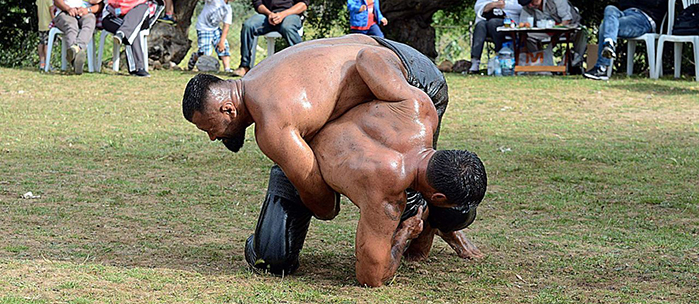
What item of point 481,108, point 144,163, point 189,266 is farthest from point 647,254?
point 481,108

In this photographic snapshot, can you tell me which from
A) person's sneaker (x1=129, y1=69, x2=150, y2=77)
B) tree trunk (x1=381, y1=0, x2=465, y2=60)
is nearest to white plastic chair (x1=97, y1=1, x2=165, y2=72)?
person's sneaker (x1=129, y1=69, x2=150, y2=77)

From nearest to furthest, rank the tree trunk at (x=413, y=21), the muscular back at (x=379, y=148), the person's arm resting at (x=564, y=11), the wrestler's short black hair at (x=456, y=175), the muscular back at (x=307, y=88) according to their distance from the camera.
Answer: the wrestler's short black hair at (x=456, y=175) → the muscular back at (x=379, y=148) → the muscular back at (x=307, y=88) → the person's arm resting at (x=564, y=11) → the tree trunk at (x=413, y=21)

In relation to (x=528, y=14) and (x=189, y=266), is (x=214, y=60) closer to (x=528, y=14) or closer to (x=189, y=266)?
(x=528, y=14)

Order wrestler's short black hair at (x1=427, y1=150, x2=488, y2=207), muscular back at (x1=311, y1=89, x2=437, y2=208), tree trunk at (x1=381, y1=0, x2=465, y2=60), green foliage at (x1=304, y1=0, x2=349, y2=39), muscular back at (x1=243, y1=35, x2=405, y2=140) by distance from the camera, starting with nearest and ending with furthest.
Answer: wrestler's short black hair at (x1=427, y1=150, x2=488, y2=207) → muscular back at (x1=311, y1=89, x2=437, y2=208) → muscular back at (x1=243, y1=35, x2=405, y2=140) → tree trunk at (x1=381, y1=0, x2=465, y2=60) → green foliage at (x1=304, y1=0, x2=349, y2=39)

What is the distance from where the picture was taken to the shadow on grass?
33.8ft

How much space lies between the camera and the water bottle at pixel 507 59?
11969 millimetres

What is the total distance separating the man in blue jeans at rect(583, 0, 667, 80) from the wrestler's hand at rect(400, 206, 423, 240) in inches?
310

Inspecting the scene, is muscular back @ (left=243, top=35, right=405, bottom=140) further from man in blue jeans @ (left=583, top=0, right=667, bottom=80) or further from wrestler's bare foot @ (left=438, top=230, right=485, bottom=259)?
man in blue jeans @ (left=583, top=0, right=667, bottom=80)

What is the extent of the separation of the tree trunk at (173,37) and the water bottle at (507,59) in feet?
16.8

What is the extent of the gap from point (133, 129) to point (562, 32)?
6.06m

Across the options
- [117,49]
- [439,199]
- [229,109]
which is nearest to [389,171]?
[439,199]

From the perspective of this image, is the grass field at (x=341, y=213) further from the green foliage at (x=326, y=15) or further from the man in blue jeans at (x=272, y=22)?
the green foliage at (x=326, y=15)

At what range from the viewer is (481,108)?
944 centimetres

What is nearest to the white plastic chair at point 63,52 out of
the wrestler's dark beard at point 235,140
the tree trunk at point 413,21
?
the tree trunk at point 413,21
